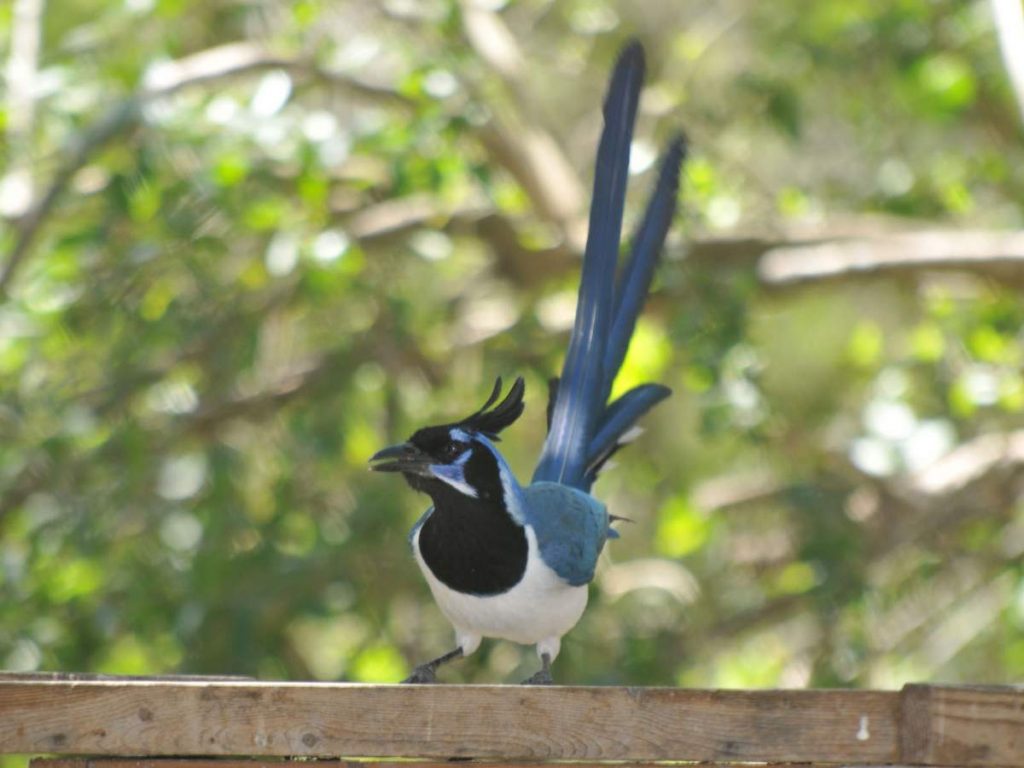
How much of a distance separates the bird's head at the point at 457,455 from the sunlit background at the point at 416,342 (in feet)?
5.01

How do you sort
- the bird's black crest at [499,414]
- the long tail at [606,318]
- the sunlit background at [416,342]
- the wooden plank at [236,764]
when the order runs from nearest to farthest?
the wooden plank at [236,764] < the bird's black crest at [499,414] < the long tail at [606,318] < the sunlit background at [416,342]

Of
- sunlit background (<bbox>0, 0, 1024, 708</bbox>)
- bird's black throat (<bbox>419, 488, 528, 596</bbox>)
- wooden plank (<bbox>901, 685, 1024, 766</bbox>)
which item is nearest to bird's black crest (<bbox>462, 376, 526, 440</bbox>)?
bird's black throat (<bbox>419, 488, 528, 596</bbox>)

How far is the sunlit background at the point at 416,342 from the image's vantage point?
4395 millimetres

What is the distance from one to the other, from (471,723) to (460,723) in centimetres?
2

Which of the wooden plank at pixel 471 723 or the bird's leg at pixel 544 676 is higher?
the wooden plank at pixel 471 723

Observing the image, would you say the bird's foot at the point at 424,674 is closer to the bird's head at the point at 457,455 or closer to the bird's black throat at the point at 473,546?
the bird's black throat at the point at 473,546

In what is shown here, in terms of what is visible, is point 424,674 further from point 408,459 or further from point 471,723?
point 471,723

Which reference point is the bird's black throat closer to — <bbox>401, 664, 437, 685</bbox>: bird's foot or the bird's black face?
the bird's black face

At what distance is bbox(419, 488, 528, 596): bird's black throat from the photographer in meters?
2.82

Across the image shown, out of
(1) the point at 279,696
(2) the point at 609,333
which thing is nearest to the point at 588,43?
(2) the point at 609,333

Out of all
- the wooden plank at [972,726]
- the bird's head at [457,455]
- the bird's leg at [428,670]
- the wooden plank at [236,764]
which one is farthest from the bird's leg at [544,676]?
the wooden plank at [972,726]

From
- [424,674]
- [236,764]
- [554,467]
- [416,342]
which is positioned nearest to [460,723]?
[236,764]

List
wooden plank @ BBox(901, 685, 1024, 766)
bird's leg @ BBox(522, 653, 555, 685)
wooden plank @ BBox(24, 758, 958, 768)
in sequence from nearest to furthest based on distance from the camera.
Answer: wooden plank @ BBox(901, 685, 1024, 766)
wooden plank @ BBox(24, 758, 958, 768)
bird's leg @ BBox(522, 653, 555, 685)

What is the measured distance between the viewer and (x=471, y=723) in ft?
7.09
